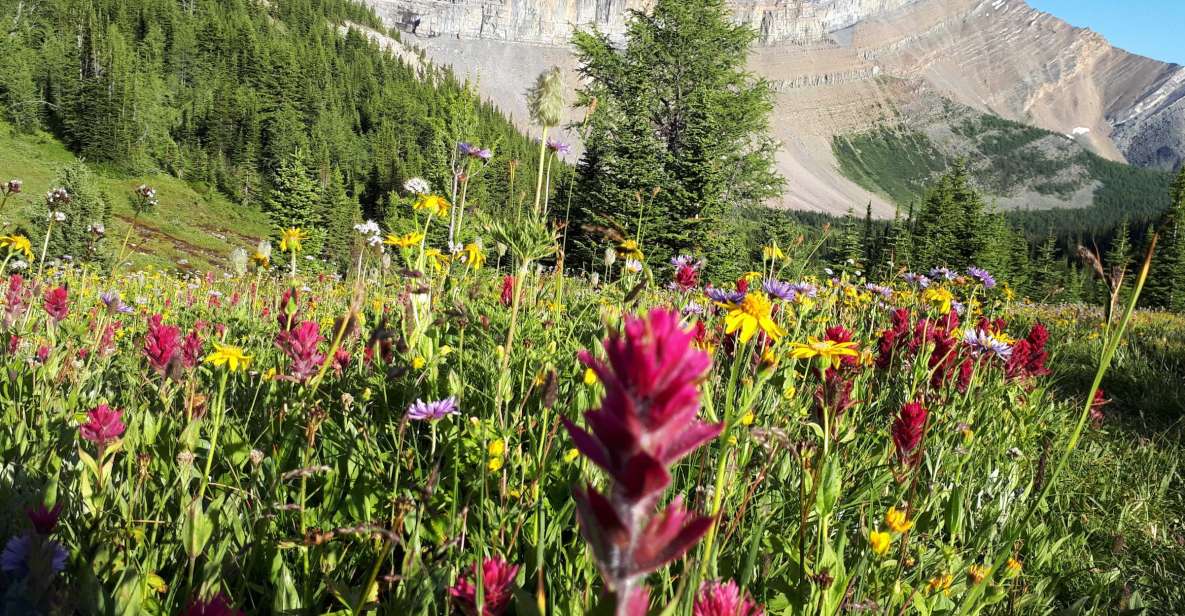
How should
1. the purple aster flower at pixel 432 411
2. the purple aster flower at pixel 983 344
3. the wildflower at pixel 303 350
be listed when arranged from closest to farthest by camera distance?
1. the purple aster flower at pixel 432 411
2. the wildflower at pixel 303 350
3. the purple aster flower at pixel 983 344

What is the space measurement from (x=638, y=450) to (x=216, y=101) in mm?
99887

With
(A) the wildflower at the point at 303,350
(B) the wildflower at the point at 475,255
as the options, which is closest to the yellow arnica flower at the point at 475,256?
(B) the wildflower at the point at 475,255

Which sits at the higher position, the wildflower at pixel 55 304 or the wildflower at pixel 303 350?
the wildflower at pixel 303 350

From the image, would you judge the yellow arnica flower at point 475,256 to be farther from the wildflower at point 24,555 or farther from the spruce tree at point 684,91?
the spruce tree at point 684,91

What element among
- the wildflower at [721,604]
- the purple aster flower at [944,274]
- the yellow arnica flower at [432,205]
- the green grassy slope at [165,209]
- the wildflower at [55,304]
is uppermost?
the yellow arnica flower at [432,205]

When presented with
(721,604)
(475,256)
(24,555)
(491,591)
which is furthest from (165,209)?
(721,604)

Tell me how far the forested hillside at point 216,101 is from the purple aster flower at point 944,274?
5284cm

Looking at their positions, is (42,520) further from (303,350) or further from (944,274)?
(944,274)

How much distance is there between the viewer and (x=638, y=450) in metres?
0.39

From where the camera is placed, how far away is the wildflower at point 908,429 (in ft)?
6.42

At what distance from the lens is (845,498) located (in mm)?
2311

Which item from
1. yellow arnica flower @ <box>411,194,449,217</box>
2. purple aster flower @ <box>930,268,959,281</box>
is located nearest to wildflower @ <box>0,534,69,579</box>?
yellow arnica flower @ <box>411,194,449,217</box>

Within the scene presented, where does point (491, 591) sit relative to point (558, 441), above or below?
above

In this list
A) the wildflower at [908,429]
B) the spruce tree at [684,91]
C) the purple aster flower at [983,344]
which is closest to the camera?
the wildflower at [908,429]
